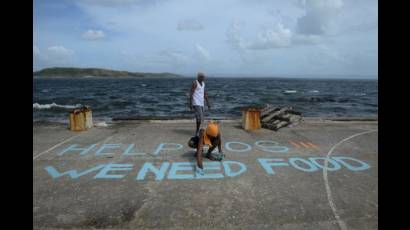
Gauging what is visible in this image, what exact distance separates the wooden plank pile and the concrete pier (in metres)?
1.31

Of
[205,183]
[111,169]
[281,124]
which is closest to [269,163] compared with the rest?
[205,183]

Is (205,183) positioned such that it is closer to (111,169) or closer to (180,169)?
(180,169)

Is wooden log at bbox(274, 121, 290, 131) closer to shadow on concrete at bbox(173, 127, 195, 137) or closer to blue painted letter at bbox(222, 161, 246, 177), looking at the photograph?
shadow on concrete at bbox(173, 127, 195, 137)

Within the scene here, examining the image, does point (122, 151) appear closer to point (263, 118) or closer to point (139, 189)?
point (139, 189)

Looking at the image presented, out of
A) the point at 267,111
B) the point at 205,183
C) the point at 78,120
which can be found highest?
the point at 267,111

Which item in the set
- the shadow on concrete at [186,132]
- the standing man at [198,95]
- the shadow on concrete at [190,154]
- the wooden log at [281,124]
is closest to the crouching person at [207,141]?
the shadow on concrete at [190,154]

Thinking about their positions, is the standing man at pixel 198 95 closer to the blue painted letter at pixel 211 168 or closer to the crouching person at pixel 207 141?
the crouching person at pixel 207 141

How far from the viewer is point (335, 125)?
1191cm

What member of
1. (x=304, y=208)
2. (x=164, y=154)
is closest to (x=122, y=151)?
(x=164, y=154)

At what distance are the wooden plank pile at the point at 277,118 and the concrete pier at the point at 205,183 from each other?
4.31 ft

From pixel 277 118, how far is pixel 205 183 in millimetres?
6813

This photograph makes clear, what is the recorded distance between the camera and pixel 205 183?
5574 millimetres

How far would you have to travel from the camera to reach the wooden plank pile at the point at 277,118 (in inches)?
427
